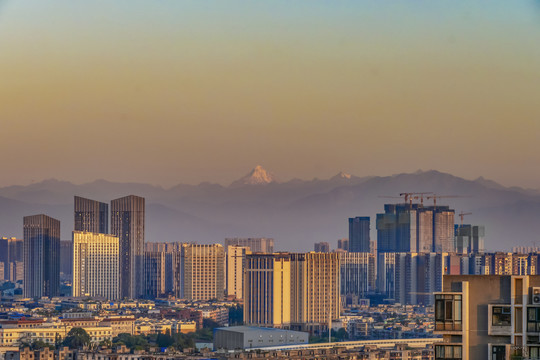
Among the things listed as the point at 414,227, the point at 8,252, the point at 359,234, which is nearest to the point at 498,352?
the point at 414,227

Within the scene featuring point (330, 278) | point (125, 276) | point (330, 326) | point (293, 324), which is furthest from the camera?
point (125, 276)

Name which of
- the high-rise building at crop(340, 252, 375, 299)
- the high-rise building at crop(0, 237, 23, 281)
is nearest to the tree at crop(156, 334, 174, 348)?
the high-rise building at crop(340, 252, 375, 299)

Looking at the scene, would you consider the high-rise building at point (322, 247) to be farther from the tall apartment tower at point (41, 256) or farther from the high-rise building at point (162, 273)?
the tall apartment tower at point (41, 256)

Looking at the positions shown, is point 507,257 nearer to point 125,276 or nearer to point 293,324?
point 293,324

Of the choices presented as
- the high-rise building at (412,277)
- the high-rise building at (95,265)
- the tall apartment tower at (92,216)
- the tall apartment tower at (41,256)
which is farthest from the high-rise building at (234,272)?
the tall apartment tower at (92,216)

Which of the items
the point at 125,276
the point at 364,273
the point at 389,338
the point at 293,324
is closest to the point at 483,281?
the point at 389,338

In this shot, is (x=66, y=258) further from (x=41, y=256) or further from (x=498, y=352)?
(x=498, y=352)
